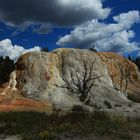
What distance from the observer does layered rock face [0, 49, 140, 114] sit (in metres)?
45.4

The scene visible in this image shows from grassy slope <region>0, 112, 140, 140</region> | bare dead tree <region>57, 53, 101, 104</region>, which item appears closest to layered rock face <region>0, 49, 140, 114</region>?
bare dead tree <region>57, 53, 101, 104</region>

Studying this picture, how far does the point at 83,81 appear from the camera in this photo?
163ft

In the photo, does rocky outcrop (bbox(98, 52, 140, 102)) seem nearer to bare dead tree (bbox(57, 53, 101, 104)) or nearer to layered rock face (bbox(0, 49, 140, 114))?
layered rock face (bbox(0, 49, 140, 114))

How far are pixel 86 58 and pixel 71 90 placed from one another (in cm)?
587

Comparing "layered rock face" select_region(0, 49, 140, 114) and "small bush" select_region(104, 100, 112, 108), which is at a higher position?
"layered rock face" select_region(0, 49, 140, 114)

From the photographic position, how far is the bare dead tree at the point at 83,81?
48.0m

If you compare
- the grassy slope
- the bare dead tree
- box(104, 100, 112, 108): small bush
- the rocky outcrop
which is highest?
the rocky outcrop

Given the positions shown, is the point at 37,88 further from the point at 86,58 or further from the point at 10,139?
the point at 10,139

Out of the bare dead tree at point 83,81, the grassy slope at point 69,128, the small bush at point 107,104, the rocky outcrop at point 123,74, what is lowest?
the grassy slope at point 69,128

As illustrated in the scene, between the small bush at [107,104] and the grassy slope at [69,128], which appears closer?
the grassy slope at [69,128]

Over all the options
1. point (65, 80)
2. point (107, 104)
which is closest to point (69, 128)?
point (107, 104)

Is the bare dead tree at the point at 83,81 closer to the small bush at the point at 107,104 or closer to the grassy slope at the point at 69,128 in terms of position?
the small bush at the point at 107,104

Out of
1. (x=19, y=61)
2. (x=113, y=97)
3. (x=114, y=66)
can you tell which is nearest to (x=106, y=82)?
(x=113, y=97)

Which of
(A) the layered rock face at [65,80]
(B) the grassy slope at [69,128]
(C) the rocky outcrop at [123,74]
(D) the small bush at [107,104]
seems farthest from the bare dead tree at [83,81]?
(B) the grassy slope at [69,128]
